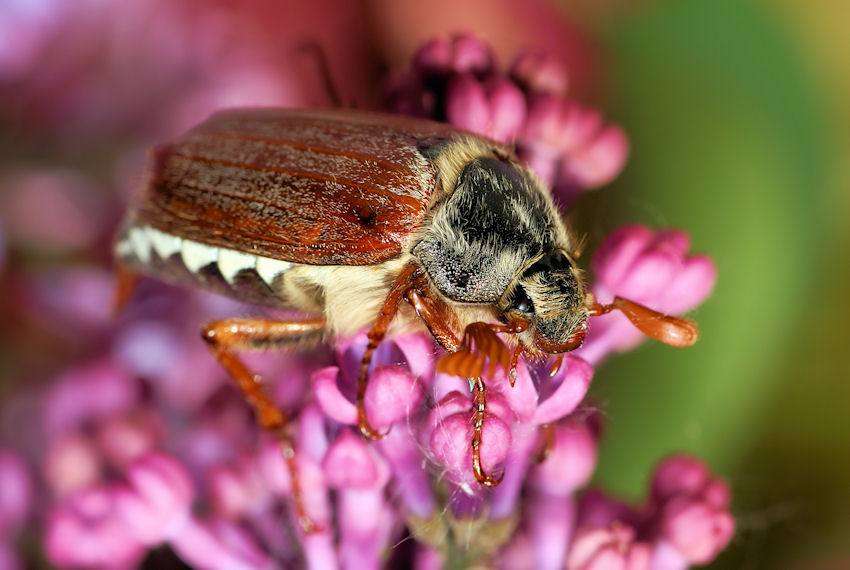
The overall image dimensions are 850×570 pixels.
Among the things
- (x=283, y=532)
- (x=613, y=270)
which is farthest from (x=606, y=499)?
(x=283, y=532)

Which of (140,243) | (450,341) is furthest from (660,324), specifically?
(140,243)

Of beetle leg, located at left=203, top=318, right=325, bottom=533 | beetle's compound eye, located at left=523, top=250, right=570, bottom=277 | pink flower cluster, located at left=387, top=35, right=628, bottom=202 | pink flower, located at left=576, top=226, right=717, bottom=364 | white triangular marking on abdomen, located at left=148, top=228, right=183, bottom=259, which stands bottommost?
beetle leg, located at left=203, top=318, right=325, bottom=533

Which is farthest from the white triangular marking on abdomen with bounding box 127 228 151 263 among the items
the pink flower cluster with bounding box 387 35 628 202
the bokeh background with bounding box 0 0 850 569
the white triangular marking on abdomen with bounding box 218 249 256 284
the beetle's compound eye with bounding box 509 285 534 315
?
the beetle's compound eye with bounding box 509 285 534 315

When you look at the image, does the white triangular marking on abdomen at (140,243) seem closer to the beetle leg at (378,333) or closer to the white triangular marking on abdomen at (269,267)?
the white triangular marking on abdomen at (269,267)

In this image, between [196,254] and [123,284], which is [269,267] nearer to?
[196,254]

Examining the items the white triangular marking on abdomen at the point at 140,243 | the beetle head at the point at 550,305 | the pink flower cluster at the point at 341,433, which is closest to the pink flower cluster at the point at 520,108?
the pink flower cluster at the point at 341,433

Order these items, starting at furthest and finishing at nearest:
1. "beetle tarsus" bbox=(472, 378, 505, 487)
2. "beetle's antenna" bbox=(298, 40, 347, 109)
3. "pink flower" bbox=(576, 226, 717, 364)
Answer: "beetle's antenna" bbox=(298, 40, 347, 109)
"pink flower" bbox=(576, 226, 717, 364)
"beetle tarsus" bbox=(472, 378, 505, 487)

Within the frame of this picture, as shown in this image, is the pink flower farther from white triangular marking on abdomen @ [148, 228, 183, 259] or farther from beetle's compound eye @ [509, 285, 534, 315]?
white triangular marking on abdomen @ [148, 228, 183, 259]
